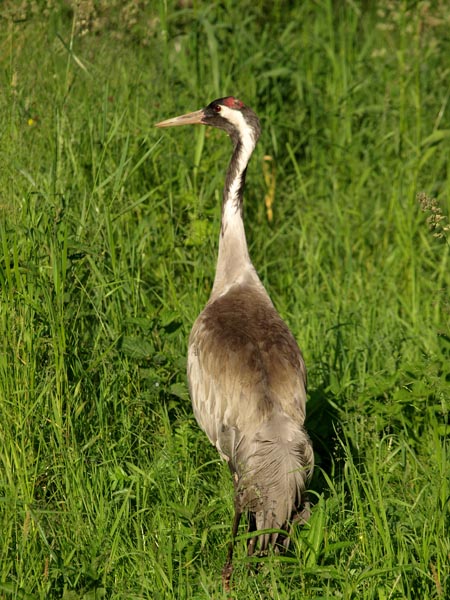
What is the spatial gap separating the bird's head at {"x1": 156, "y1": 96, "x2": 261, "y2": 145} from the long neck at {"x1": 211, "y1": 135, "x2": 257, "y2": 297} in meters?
0.05

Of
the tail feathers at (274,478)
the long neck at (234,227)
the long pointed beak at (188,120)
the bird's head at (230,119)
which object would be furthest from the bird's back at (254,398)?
the long pointed beak at (188,120)

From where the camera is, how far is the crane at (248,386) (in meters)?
3.94

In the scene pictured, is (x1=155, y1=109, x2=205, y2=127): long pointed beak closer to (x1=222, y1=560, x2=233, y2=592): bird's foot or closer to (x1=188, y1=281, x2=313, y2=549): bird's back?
(x1=188, y1=281, x2=313, y2=549): bird's back

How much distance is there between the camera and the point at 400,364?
5395mm

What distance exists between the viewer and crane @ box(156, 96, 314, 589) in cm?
394

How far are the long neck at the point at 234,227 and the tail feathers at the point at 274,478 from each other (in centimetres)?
113

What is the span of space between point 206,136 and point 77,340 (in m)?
2.00

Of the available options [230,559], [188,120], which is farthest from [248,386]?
[188,120]

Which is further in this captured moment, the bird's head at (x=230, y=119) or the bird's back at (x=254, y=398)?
the bird's head at (x=230, y=119)

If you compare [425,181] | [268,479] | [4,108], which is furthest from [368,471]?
[425,181]

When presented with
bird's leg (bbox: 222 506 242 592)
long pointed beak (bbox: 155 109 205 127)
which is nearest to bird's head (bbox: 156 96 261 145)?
long pointed beak (bbox: 155 109 205 127)

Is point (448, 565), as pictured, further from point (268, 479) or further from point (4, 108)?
point (4, 108)

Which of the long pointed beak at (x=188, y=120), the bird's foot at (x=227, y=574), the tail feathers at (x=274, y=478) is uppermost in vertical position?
the long pointed beak at (x=188, y=120)

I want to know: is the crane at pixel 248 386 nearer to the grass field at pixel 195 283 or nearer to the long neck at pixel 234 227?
the long neck at pixel 234 227
